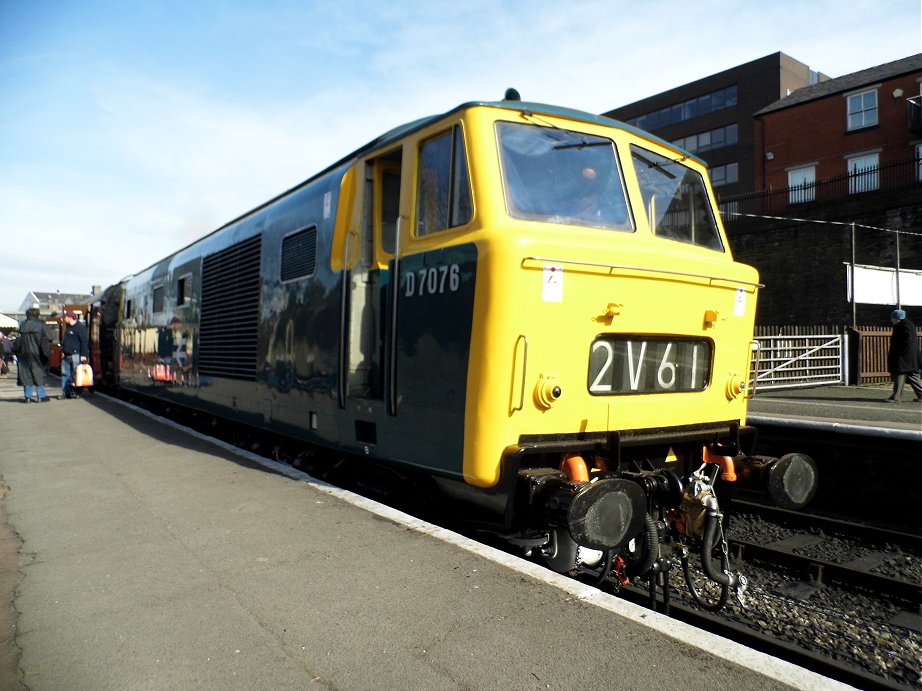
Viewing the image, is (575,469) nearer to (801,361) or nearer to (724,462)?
(724,462)

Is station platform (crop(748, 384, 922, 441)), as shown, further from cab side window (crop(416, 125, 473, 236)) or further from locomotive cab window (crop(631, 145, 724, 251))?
cab side window (crop(416, 125, 473, 236))

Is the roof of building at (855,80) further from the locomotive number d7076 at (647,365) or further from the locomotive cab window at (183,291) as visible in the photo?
the locomotive number d7076 at (647,365)

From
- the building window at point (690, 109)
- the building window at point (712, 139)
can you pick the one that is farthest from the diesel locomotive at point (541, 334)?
the building window at point (690, 109)

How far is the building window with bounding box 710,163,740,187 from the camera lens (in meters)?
44.0

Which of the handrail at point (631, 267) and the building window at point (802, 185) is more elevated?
the building window at point (802, 185)

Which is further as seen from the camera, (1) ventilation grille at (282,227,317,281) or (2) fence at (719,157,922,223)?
(2) fence at (719,157,922,223)

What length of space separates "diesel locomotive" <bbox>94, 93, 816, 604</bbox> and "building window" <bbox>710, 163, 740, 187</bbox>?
42481mm

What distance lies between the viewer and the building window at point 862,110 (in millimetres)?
27844

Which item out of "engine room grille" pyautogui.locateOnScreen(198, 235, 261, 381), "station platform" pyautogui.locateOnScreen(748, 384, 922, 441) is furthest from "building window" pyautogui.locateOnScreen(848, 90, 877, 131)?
"engine room grille" pyautogui.locateOnScreen(198, 235, 261, 381)

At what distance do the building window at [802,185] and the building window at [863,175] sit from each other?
1.31 metres

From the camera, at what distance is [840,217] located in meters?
23.1

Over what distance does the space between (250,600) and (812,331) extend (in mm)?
17521

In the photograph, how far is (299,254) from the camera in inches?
228

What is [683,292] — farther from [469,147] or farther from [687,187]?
[469,147]
